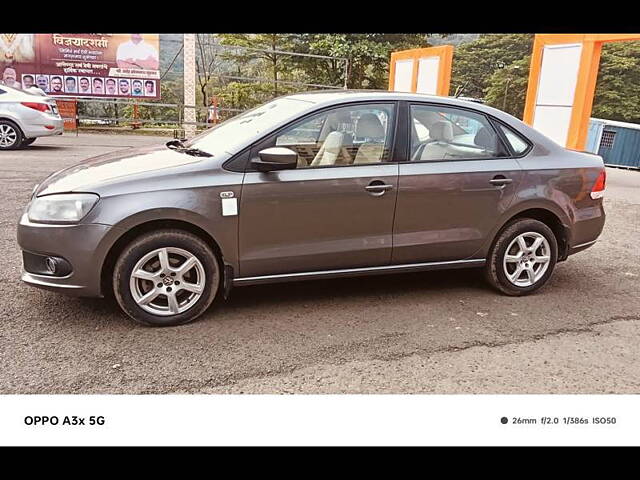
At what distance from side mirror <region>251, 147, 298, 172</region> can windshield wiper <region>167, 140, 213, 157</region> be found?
0.38m

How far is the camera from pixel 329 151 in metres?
4.11

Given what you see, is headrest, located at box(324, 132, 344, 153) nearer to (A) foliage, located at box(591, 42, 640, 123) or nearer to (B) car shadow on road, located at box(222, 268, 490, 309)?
(B) car shadow on road, located at box(222, 268, 490, 309)

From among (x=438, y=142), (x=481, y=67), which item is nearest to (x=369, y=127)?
(x=438, y=142)

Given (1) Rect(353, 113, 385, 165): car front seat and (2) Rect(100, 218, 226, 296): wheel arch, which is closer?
(2) Rect(100, 218, 226, 296): wheel arch

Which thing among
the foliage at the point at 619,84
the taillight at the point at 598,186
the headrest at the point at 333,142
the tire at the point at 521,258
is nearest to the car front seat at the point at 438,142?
the headrest at the point at 333,142

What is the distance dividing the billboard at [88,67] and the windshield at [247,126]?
1420 cm

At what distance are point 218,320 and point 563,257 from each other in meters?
2.88

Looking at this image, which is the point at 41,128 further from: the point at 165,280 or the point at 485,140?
the point at 485,140

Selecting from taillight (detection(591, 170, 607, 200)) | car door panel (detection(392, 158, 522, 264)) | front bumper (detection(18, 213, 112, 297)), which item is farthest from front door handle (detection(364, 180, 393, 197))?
taillight (detection(591, 170, 607, 200))

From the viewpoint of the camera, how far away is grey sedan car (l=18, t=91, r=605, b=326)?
143 inches

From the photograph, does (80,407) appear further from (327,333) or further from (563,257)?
(563,257)

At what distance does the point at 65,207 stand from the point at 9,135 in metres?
9.26

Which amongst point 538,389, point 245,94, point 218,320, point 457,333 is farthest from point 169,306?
point 245,94

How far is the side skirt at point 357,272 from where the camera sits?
3969mm
